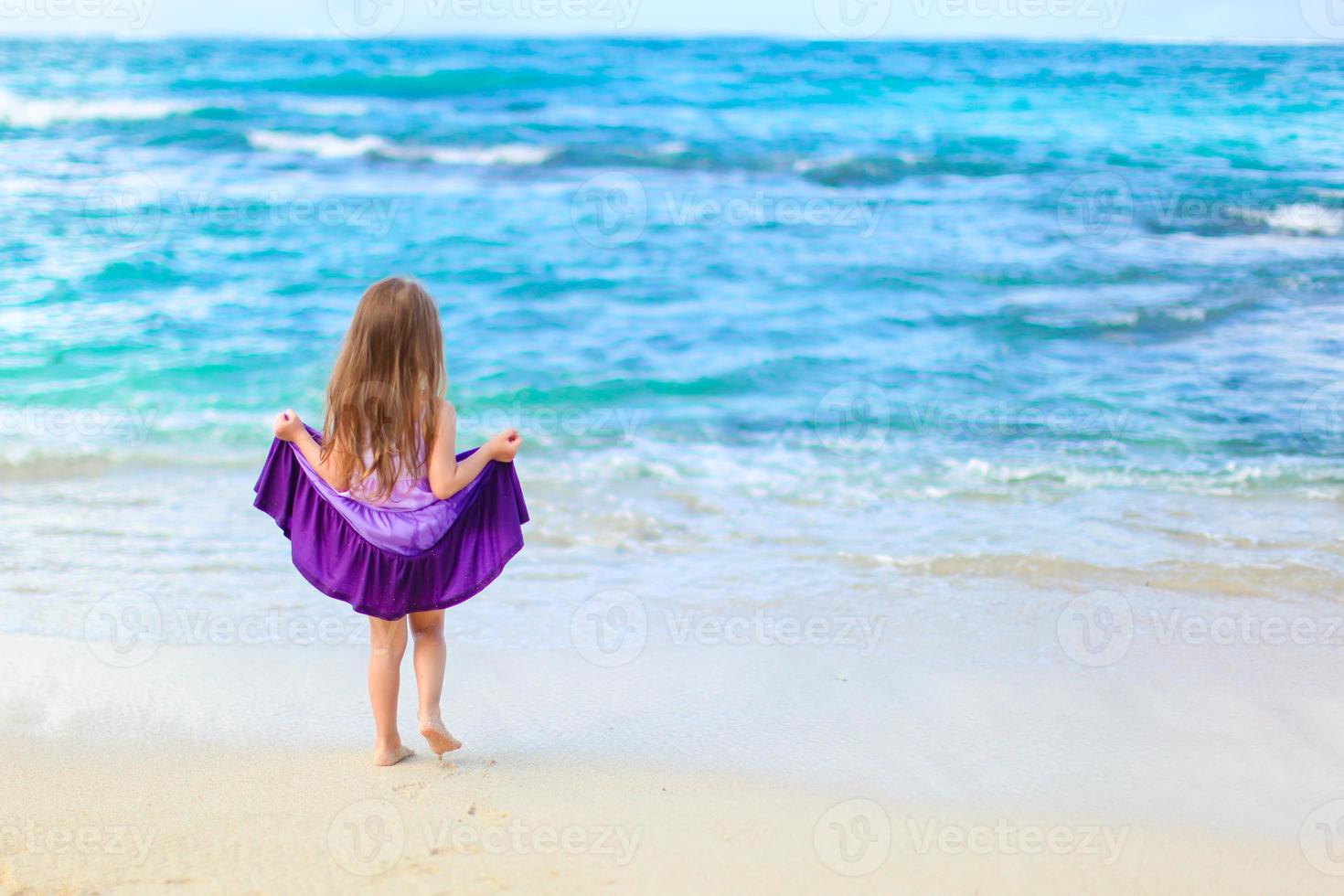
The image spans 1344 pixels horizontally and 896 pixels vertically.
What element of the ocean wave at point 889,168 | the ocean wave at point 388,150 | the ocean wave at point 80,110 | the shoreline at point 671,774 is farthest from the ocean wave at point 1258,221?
the ocean wave at point 80,110

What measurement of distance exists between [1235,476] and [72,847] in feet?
18.4

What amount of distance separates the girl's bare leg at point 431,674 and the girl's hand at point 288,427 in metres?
0.58

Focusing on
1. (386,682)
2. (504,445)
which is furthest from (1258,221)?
(386,682)

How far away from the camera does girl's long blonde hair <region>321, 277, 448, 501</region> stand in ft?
9.22

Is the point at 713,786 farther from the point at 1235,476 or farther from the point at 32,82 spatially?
the point at 32,82

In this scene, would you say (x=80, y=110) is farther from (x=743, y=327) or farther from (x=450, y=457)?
(x=450, y=457)

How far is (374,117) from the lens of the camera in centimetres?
1981

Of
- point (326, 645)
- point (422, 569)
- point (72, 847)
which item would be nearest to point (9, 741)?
point (72, 847)

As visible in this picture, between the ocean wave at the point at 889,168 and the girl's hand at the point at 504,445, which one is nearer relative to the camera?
the girl's hand at the point at 504,445

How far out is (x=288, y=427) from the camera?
9.25ft

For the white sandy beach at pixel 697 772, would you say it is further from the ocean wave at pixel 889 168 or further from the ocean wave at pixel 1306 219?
the ocean wave at pixel 889 168

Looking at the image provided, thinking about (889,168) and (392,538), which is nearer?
(392,538)

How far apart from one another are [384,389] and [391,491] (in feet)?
0.90

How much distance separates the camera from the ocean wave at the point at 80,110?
19.7m
